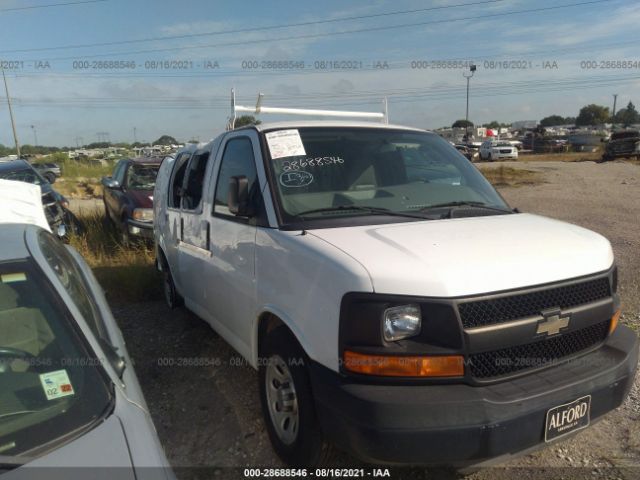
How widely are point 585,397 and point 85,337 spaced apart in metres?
2.24

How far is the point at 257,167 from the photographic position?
3.31m

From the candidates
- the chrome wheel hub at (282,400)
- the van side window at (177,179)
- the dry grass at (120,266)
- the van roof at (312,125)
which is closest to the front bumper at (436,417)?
the chrome wheel hub at (282,400)

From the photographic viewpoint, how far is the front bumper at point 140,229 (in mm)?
8633

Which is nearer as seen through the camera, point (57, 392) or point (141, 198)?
point (57, 392)

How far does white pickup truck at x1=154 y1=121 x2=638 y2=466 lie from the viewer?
219 cm

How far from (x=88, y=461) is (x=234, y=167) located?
2.50m

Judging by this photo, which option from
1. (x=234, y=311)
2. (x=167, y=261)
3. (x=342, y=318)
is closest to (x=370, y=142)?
(x=234, y=311)

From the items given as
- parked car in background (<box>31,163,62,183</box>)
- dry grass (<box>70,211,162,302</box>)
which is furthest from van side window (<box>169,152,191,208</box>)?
parked car in background (<box>31,163,62,183</box>)

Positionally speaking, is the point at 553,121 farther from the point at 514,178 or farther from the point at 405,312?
the point at 405,312

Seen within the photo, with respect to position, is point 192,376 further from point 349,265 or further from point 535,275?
point 535,275

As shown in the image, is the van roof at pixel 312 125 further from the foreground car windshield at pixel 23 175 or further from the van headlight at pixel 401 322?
the foreground car windshield at pixel 23 175

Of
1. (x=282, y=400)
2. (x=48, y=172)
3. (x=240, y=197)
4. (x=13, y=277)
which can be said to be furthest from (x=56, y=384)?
(x=48, y=172)

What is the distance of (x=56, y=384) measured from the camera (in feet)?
5.79

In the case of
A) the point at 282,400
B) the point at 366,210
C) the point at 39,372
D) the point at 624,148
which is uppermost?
the point at 366,210
